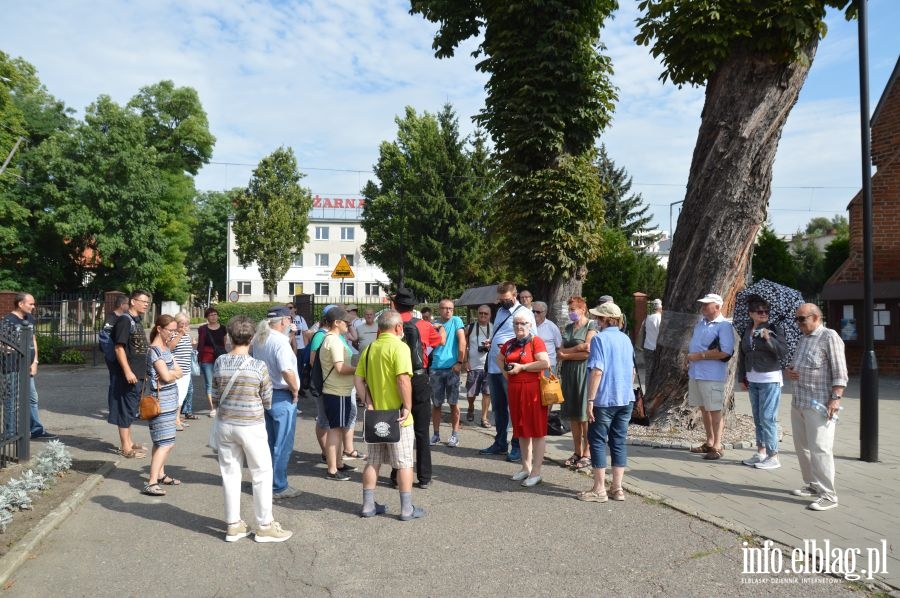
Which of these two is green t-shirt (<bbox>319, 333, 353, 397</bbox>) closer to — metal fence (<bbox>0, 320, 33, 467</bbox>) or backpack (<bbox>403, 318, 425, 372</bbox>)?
backpack (<bbox>403, 318, 425, 372</bbox>)

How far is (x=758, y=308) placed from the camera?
7520 millimetres

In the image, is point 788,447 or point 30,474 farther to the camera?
point 788,447

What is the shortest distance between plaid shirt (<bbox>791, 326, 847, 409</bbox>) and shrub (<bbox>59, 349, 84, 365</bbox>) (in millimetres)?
19424

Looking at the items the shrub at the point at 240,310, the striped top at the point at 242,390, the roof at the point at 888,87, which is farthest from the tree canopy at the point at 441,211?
the striped top at the point at 242,390

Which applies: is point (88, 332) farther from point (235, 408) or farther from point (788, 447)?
point (788, 447)

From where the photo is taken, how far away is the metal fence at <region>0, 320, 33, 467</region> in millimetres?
7324

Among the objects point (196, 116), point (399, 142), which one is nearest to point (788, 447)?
point (399, 142)

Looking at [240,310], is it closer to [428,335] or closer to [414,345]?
[428,335]

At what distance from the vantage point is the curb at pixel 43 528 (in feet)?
15.3

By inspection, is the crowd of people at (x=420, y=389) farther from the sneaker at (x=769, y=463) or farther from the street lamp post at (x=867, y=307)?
the street lamp post at (x=867, y=307)

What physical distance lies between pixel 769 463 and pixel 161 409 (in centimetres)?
645

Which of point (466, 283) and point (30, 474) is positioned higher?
point (466, 283)

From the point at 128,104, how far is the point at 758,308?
142 ft

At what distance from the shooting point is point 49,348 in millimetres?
19672
